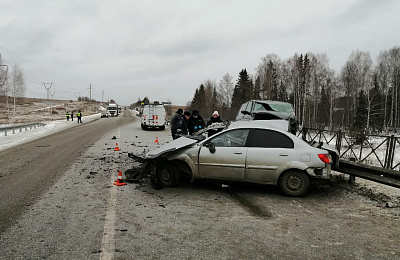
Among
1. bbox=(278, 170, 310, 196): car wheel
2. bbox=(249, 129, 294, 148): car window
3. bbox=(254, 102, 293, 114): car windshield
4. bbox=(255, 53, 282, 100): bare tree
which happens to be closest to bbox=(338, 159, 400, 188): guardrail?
bbox=(278, 170, 310, 196): car wheel

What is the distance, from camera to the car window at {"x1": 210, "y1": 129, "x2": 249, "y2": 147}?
5.85 m

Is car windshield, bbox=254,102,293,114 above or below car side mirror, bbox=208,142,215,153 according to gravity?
above

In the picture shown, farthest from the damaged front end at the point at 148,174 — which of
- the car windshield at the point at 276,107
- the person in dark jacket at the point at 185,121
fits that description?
the car windshield at the point at 276,107

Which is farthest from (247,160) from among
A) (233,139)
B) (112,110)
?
(112,110)

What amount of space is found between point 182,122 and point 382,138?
6.73 m

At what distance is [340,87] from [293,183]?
4269 cm

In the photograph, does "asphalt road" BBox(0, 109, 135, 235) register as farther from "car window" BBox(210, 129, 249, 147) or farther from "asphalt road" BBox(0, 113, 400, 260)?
"car window" BBox(210, 129, 249, 147)

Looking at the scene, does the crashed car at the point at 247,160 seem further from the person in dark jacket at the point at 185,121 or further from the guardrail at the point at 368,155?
the person in dark jacket at the point at 185,121

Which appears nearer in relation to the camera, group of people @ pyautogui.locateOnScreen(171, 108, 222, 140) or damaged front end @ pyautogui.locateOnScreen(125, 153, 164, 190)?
damaged front end @ pyautogui.locateOnScreen(125, 153, 164, 190)

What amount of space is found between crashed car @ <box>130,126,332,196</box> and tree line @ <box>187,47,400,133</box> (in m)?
32.5

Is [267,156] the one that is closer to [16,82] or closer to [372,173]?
[372,173]

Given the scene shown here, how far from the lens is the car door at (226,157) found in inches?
223

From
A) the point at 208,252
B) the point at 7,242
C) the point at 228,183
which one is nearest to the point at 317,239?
the point at 208,252

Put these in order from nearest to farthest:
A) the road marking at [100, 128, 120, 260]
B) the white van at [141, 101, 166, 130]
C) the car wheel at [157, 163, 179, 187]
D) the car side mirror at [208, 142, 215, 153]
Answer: the road marking at [100, 128, 120, 260]
the car side mirror at [208, 142, 215, 153]
the car wheel at [157, 163, 179, 187]
the white van at [141, 101, 166, 130]
